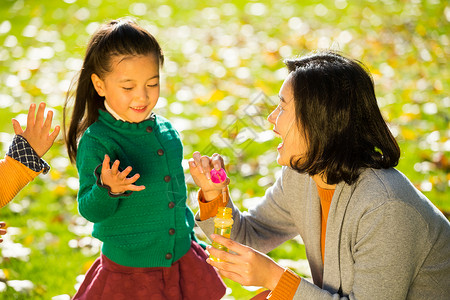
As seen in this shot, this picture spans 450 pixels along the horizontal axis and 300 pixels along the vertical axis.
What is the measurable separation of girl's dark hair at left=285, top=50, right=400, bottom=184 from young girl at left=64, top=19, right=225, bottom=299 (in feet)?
1.88

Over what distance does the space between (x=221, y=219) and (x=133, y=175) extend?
0.45 meters

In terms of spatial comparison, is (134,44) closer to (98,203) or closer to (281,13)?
(98,203)

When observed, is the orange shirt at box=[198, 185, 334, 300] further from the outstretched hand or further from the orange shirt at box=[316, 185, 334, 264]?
the outstretched hand

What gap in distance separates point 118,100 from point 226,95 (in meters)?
3.22

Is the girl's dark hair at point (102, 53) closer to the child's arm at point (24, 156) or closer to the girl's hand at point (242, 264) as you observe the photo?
the child's arm at point (24, 156)

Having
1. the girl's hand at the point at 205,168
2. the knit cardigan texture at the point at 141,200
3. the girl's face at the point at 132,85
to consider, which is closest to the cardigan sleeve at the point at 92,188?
the knit cardigan texture at the point at 141,200

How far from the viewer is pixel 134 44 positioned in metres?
2.31

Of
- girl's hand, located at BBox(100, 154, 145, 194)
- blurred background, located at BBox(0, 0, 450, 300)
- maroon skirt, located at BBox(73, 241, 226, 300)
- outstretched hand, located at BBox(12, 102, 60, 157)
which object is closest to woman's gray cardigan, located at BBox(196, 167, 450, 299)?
maroon skirt, located at BBox(73, 241, 226, 300)

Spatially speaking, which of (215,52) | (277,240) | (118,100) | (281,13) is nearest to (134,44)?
(118,100)

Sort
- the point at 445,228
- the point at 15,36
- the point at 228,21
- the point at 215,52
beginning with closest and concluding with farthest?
the point at 445,228 → the point at 215,52 → the point at 15,36 → the point at 228,21

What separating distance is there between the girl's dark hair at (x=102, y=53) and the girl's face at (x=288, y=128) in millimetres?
559

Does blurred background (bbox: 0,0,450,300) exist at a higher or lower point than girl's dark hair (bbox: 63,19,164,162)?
lower

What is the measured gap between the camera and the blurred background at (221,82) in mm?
3359

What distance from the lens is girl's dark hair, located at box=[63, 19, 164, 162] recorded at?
7.57 ft
